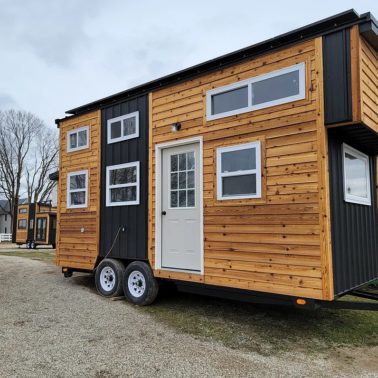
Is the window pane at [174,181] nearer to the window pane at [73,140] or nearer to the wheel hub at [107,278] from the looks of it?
the wheel hub at [107,278]

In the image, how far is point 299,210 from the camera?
177 inches

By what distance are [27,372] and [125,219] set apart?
3473mm

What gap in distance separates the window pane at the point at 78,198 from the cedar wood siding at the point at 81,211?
0.16 metres

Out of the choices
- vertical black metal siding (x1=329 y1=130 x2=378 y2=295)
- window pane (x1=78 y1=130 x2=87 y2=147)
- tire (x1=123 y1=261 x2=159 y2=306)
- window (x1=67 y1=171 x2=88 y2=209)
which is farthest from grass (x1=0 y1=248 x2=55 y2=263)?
vertical black metal siding (x1=329 y1=130 x2=378 y2=295)

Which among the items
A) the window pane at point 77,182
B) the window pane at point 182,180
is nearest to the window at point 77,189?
the window pane at point 77,182

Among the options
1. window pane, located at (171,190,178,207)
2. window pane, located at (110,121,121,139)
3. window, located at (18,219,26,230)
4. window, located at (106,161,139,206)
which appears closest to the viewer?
window pane, located at (171,190,178,207)

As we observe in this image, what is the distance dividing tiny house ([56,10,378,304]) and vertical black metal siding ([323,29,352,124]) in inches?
0.5

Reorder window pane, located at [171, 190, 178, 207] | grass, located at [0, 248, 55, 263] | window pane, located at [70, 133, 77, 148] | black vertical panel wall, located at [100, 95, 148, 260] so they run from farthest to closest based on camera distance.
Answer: grass, located at [0, 248, 55, 263] < window pane, located at [70, 133, 77, 148] < black vertical panel wall, located at [100, 95, 148, 260] < window pane, located at [171, 190, 178, 207]

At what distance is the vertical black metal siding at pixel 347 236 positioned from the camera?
4.54 metres

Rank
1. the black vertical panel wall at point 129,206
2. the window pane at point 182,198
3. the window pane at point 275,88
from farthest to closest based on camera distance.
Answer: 1. the black vertical panel wall at point 129,206
2. the window pane at point 182,198
3. the window pane at point 275,88

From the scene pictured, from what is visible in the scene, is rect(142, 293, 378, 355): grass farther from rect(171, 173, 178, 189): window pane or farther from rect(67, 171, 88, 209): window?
rect(67, 171, 88, 209): window

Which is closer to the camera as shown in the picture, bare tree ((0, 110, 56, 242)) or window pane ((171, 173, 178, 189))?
window pane ((171, 173, 178, 189))

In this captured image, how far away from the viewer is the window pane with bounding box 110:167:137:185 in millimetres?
6688

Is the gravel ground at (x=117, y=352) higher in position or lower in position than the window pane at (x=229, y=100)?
lower
